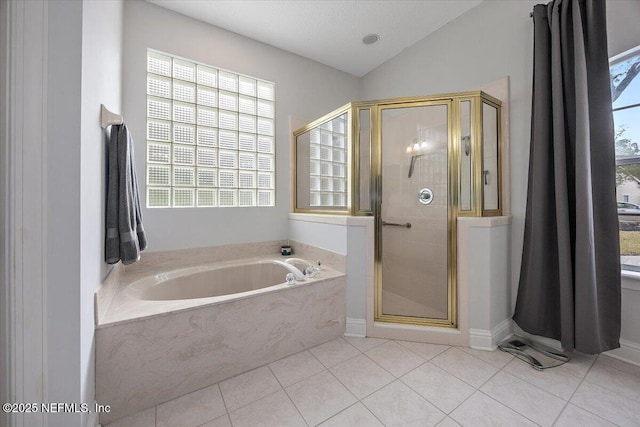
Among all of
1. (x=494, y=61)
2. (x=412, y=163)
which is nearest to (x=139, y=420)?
(x=412, y=163)

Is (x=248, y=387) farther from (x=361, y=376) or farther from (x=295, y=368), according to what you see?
(x=361, y=376)

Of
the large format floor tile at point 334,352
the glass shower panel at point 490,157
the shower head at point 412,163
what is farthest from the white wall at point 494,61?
the large format floor tile at point 334,352

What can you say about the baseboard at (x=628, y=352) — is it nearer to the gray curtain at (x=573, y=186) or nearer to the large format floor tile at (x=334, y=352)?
the gray curtain at (x=573, y=186)

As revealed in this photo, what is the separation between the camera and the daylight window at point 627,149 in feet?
4.87

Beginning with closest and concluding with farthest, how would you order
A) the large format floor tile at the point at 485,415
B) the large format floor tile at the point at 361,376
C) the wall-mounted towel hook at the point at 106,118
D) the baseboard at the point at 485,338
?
the large format floor tile at the point at 485,415
the wall-mounted towel hook at the point at 106,118
the large format floor tile at the point at 361,376
the baseboard at the point at 485,338

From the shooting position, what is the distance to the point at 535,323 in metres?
1.69

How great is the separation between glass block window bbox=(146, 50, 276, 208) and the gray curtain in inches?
57.6

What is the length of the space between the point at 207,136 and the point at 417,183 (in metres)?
1.96

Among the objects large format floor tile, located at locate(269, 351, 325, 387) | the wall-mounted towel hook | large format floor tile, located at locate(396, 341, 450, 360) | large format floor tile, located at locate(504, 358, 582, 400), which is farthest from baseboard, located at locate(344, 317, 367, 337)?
the wall-mounted towel hook

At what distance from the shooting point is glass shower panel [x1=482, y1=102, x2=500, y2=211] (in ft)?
6.03

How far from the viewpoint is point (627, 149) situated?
1.52 meters

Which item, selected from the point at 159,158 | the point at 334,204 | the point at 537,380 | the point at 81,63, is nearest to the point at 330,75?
the point at 334,204

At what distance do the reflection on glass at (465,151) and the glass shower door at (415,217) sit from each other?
0.31ft

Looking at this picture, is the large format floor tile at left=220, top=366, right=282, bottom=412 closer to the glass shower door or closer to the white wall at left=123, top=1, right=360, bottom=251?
the glass shower door
